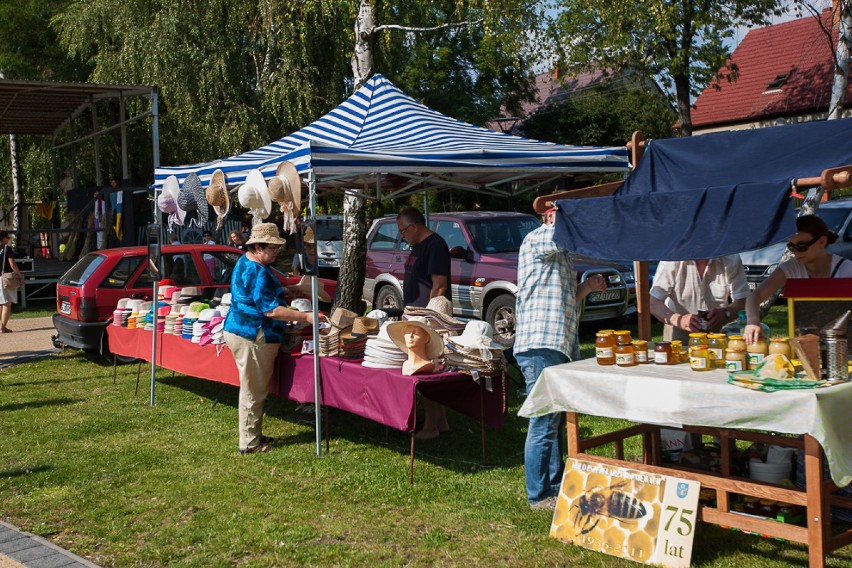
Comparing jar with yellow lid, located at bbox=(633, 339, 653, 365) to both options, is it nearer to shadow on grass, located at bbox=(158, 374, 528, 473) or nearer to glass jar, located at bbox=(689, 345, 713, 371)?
glass jar, located at bbox=(689, 345, 713, 371)

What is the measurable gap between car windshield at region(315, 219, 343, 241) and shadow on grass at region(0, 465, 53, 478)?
56.0ft

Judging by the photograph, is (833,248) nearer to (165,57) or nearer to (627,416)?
(627,416)

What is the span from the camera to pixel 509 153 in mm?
7875

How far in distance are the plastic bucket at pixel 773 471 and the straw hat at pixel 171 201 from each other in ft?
20.6

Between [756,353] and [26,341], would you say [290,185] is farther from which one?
[26,341]

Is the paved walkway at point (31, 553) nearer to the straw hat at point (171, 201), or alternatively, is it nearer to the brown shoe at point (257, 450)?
the brown shoe at point (257, 450)

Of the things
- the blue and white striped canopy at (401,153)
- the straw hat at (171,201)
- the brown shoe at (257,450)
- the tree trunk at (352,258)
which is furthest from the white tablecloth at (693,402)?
the tree trunk at (352,258)

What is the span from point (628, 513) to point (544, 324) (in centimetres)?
127

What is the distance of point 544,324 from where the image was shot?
5.44m

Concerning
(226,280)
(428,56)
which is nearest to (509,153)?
(226,280)

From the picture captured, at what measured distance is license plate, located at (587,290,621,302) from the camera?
12.5 metres

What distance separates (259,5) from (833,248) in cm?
1339

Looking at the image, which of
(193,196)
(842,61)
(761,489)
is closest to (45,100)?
(193,196)

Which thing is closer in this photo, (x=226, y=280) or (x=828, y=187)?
(x=828, y=187)
